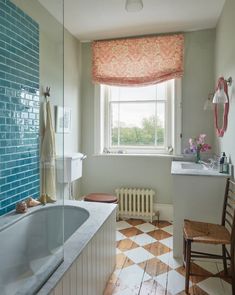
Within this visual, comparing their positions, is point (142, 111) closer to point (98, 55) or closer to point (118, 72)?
point (118, 72)

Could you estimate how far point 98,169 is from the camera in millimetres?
3691

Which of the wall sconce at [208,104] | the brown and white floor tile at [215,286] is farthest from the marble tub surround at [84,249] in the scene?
the wall sconce at [208,104]

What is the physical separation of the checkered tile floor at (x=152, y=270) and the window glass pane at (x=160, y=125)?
50.2 inches

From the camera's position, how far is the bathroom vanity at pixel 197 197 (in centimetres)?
234

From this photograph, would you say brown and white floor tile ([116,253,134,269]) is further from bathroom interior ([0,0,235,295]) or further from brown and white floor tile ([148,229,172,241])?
brown and white floor tile ([148,229,172,241])

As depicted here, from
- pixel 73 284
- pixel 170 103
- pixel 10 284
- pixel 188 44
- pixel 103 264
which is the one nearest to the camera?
pixel 73 284

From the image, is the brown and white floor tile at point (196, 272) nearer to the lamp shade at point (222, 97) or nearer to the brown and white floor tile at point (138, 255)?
the brown and white floor tile at point (138, 255)

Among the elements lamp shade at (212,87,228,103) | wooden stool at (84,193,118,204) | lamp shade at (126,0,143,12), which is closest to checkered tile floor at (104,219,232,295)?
wooden stool at (84,193,118,204)

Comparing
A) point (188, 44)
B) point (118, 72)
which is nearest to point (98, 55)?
point (118, 72)

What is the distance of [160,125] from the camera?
11.8 feet

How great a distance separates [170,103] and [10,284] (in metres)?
2.82

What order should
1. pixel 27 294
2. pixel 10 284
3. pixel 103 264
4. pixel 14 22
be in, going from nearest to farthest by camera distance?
pixel 27 294 → pixel 10 284 → pixel 103 264 → pixel 14 22

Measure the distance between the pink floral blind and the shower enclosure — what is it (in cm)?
82

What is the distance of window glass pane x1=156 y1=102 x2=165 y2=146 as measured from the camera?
141 inches
